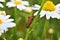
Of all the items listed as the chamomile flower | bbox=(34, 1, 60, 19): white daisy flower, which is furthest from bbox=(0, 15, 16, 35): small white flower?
bbox=(34, 1, 60, 19): white daisy flower

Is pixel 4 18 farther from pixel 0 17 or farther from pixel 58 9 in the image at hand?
pixel 58 9

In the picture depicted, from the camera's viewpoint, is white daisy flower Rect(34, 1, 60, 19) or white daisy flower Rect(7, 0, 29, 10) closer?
white daisy flower Rect(34, 1, 60, 19)

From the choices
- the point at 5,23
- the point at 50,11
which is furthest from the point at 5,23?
the point at 50,11

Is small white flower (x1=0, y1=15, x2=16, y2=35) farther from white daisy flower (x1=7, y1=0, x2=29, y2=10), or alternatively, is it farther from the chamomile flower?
white daisy flower (x1=7, y1=0, x2=29, y2=10)

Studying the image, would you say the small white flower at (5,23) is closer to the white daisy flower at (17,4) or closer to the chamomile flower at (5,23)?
the chamomile flower at (5,23)

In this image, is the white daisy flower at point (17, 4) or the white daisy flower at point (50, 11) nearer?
the white daisy flower at point (50, 11)

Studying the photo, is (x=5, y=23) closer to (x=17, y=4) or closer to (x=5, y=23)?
(x=5, y=23)

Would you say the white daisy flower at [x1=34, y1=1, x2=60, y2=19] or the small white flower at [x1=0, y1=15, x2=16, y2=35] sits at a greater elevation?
the white daisy flower at [x1=34, y1=1, x2=60, y2=19]

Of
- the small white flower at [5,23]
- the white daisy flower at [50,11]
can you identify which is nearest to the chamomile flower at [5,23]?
the small white flower at [5,23]

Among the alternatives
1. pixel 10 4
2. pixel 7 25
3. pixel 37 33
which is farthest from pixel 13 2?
pixel 7 25

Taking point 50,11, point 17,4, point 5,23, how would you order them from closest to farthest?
point 5,23 → point 50,11 → point 17,4

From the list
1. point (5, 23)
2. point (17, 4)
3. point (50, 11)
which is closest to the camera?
point (5, 23)
